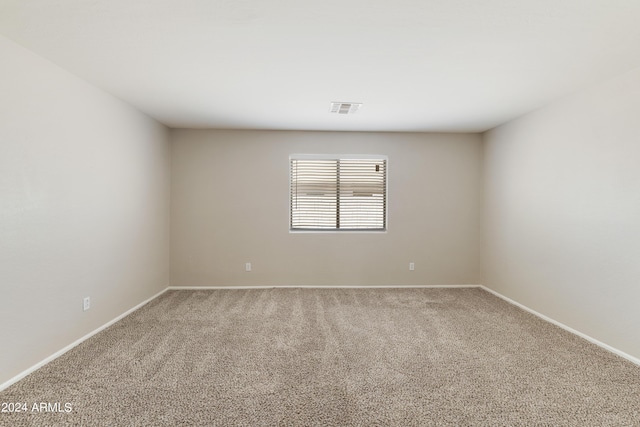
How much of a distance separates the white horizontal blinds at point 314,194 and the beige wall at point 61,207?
2057 mm

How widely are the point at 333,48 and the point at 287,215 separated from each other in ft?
9.05

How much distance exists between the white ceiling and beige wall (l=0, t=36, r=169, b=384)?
0.28 meters

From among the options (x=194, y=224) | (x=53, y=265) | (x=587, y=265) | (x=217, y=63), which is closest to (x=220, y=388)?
(x=53, y=265)

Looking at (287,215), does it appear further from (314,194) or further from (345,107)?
(345,107)

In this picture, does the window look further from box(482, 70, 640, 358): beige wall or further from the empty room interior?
box(482, 70, 640, 358): beige wall

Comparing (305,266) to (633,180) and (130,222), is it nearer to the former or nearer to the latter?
(130,222)

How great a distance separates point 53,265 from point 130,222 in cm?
114

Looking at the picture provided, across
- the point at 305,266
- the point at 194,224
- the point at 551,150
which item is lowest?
the point at 305,266

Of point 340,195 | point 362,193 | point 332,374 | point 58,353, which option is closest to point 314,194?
point 340,195

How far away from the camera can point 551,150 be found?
A: 328cm

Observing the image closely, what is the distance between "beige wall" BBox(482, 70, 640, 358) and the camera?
2.50 meters

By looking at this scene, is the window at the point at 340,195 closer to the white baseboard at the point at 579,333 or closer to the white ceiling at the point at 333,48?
the white ceiling at the point at 333,48

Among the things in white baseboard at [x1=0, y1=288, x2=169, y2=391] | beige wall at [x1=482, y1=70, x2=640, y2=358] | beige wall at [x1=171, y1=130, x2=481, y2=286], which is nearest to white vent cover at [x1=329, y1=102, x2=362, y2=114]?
beige wall at [x1=171, y1=130, x2=481, y2=286]

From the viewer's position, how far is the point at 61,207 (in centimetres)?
250
